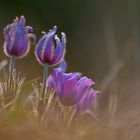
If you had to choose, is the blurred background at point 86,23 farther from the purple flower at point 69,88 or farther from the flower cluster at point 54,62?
the purple flower at point 69,88

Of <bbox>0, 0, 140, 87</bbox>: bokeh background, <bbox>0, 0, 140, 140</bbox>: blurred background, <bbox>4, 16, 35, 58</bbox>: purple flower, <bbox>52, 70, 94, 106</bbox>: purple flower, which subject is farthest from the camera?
<bbox>0, 0, 140, 87</bbox>: bokeh background

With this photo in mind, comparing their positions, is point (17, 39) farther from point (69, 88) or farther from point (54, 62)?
point (69, 88)

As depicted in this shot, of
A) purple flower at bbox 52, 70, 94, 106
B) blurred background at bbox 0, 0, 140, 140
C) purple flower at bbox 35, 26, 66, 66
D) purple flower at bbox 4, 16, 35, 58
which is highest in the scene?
blurred background at bbox 0, 0, 140, 140

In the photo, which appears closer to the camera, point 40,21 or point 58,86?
point 58,86

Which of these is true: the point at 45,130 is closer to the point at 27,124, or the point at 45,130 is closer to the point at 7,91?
the point at 27,124

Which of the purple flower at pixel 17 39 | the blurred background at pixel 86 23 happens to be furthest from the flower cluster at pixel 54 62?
the blurred background at pixel 86 23

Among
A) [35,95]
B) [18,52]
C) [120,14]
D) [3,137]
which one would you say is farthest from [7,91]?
[120,14]

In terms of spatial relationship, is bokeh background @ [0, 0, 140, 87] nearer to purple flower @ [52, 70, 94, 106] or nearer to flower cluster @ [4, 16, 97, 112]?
flower cluster @ [4, 16, 97, 112]

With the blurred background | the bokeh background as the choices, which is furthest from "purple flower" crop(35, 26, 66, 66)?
the bokeh background
